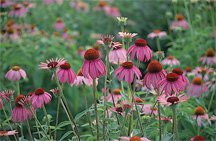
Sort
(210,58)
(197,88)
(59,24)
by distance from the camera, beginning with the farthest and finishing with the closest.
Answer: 1. (59,24)
2. (210,58)
3. (197,88)

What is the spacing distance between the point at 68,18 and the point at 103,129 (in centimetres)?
Answer: 305

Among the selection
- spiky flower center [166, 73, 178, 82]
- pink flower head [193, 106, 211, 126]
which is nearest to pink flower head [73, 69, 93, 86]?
spiky flower center [166, 73, 178, 82]

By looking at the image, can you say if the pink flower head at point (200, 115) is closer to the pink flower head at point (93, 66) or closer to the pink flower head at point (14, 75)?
the pink flower head at point (93, 66)

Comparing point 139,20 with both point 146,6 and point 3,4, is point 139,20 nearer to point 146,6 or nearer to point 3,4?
point 146,6

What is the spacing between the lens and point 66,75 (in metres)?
1.74

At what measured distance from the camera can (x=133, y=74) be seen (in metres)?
1.69

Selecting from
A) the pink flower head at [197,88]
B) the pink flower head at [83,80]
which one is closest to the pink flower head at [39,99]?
the pink flower head at [83,80]

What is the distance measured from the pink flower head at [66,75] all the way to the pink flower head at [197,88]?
91 centimetres

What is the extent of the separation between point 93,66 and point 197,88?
107 centimetres

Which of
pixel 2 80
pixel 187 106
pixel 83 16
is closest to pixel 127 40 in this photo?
pixel 187 106

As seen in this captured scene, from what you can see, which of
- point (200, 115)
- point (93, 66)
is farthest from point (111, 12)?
point (93, 66)

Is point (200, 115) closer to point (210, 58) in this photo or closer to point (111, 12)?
point (210, 58)

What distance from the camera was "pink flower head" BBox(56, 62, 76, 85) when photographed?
68.1 inches

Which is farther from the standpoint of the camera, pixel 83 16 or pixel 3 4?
pixel 83 16
